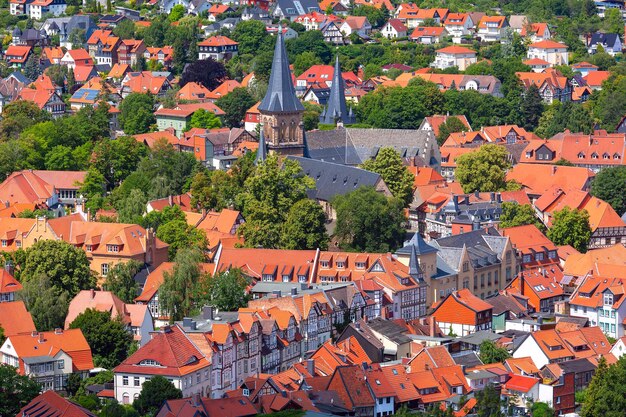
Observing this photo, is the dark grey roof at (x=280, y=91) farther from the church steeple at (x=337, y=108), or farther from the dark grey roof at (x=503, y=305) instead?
the dark grey roof at (x=503, y=305)

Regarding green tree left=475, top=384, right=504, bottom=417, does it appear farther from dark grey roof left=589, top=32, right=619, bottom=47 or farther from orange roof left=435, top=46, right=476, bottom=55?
dark grey roof left=589, top=32, right=619, bottom=47

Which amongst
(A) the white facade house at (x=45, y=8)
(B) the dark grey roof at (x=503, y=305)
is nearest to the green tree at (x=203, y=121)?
(B) the dark grey roof at (x=503, y=305)

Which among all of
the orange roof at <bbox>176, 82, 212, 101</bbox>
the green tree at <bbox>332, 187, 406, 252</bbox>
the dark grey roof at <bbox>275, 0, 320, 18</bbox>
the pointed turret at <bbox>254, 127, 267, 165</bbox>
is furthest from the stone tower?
the dark grey roof at <bbox>275, 0, 320, 18</bbox>

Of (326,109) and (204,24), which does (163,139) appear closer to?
(326,109)

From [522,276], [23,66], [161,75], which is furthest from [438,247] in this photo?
[23,66]

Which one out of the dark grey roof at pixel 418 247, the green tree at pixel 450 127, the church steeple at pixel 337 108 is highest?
the dark grey roof at pixel 418 247
